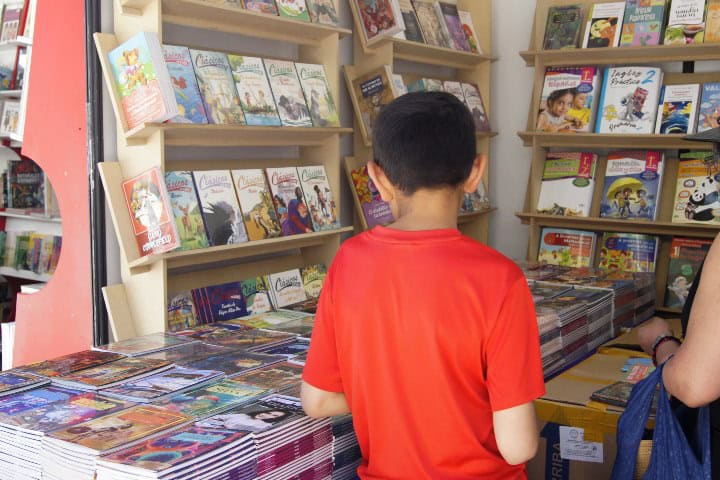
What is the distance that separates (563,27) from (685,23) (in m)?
0.68

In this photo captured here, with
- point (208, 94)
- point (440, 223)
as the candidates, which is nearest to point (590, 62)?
point (208, 94)

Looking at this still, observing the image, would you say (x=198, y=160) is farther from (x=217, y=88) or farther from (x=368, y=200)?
(x=368, y=200)

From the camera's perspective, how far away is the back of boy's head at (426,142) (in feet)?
4.58

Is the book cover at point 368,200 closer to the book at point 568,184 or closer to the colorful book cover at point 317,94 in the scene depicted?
the colorful book cover at point 317,94

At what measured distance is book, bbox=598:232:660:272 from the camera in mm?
4281

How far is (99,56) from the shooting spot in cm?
273

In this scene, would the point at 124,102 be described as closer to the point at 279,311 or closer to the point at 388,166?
the point at 279,311

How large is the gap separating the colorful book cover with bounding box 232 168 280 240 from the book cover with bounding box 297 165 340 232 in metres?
0.24

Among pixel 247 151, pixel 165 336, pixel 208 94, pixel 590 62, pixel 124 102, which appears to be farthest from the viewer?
pixel 590 62

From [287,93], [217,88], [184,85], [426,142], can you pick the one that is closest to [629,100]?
[287,93]

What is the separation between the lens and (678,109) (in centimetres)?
413

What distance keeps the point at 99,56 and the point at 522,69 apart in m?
2.96

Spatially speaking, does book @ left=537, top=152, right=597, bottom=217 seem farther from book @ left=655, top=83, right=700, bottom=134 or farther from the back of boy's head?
the back of boy's head

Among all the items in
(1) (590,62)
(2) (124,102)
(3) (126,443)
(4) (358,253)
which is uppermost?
(1) (590,62)
